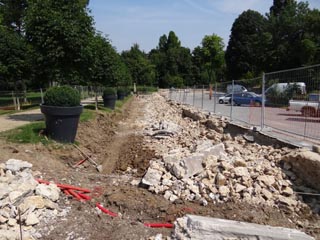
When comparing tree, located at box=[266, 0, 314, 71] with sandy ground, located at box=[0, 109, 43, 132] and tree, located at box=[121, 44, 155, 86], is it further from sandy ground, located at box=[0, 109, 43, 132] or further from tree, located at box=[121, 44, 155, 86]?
sandy ground, located at box=[0, 109, 43, 132]

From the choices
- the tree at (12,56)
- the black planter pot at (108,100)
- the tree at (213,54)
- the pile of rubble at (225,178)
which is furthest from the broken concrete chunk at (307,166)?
the tree at (213,54)

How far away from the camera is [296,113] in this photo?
9328 mm

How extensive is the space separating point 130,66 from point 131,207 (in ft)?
216

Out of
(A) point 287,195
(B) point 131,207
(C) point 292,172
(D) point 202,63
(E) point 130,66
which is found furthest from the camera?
(D) point 202,63

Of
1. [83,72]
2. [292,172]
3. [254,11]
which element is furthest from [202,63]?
[292,172]

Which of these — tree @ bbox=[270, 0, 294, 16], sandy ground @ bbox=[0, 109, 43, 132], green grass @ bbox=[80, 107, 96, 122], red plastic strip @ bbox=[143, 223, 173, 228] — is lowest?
red plastic strip @ bbox=[143, 223, 173, 228]

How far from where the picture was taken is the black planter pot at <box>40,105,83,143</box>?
9.44 meters

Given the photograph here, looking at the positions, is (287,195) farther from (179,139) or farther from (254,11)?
(254,11)

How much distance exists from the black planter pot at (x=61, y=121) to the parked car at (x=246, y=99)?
548 centimetres

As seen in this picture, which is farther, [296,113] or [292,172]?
[296,113]

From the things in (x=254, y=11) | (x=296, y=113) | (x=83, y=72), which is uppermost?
(x=254, y=11)

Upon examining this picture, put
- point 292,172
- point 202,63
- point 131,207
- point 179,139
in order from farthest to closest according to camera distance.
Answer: point 202,63
point 179,139
point 292,172
point 131,207

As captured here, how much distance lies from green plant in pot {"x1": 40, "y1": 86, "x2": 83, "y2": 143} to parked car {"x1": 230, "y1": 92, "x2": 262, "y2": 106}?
5.45 meters

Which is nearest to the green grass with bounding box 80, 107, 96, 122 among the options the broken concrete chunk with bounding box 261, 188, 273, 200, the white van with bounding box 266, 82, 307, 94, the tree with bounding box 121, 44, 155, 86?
the white van with bounding box 266, 82, 307, 94
